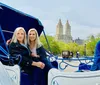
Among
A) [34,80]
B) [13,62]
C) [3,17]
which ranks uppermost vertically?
[3,17]

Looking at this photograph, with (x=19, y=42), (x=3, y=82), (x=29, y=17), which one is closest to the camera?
(x=3, y=82)

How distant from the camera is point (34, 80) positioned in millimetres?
4434

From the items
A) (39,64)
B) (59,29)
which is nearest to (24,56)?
(39,64)

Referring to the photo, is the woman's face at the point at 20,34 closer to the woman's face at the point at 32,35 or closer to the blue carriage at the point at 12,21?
the woman's face at the point at 32,35

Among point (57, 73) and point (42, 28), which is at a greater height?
point (42, 28)

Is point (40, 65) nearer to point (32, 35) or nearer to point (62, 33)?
point (32, 35)

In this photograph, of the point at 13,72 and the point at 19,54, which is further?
the point at 19,54

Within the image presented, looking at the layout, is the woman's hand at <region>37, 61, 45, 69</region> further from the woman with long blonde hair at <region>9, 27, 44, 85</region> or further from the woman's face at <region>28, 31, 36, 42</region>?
the woman's face at <region>28, 31, 36, 42</region>

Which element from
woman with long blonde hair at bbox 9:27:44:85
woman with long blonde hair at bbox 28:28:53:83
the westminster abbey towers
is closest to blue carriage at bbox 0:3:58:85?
woman with long blonde hair at bbox 28:28:53:83

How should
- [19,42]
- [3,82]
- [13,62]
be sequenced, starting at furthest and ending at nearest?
[19,42] → [13,62] → [3,82]

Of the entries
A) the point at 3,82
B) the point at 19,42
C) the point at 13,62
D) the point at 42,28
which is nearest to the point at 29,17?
Result: the point at 42,28

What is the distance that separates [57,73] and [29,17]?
256 cm

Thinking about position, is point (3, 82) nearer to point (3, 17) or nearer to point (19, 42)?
point (19, 42)

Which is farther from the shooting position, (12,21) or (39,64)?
(12,21)
